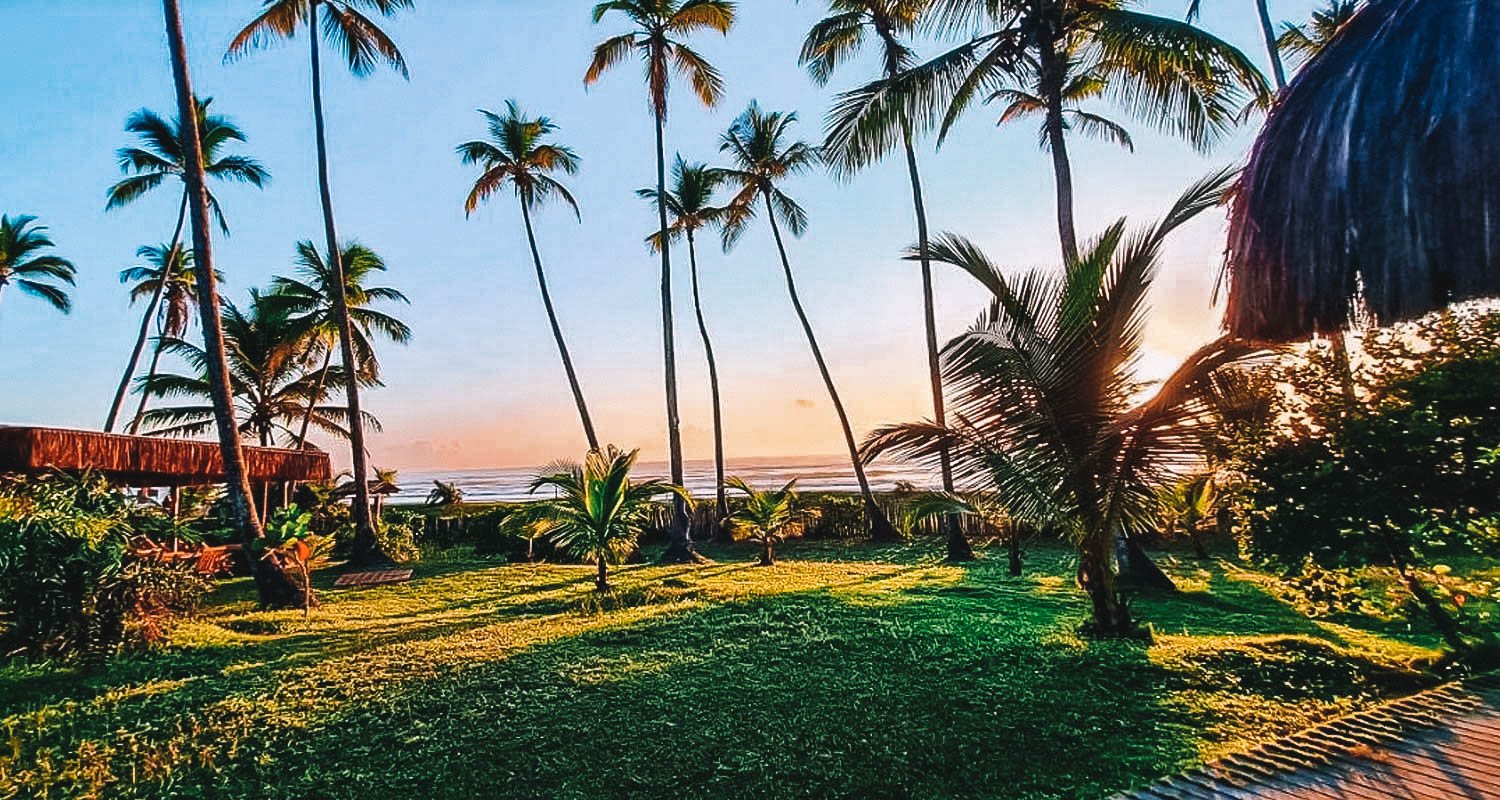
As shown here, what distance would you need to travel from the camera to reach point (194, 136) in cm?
821

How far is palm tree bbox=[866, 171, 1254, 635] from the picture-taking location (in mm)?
4871

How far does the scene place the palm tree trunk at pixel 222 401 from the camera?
812 centimetres

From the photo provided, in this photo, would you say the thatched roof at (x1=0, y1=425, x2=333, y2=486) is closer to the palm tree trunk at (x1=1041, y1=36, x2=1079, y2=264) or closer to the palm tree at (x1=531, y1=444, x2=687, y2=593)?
the palm tree at (x1=531, y1=444, x2=687, y2=593)

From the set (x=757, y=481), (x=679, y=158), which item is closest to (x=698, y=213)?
(x=679, y=158)

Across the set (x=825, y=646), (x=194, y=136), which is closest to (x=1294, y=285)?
(x=825, y=646)

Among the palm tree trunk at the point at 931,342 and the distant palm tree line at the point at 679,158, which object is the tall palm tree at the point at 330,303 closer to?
the distant palm tree line at the point at 679,158

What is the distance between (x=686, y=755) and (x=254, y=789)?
2031mm

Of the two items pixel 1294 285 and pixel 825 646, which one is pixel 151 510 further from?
pixel 1294 285

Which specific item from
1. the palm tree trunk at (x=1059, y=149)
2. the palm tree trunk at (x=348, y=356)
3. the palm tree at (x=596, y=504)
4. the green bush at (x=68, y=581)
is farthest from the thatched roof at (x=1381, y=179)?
the palm tree trunk at (x=348, y=356)

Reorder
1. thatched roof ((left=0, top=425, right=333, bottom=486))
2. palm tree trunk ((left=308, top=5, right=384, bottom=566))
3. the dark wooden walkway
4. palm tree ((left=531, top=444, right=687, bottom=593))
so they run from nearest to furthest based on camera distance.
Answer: the dark wooden walkway
thatched roof ((left=0, top=425, right=333, bottom=486))
palm tree ((left=531, top=444, right=687, bottom=593))
palm tree trunk ((left=308, top=5, right=384, bottom=566))

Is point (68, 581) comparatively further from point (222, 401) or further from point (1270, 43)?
point (1270, 43)

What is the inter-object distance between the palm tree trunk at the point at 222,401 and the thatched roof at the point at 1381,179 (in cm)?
983

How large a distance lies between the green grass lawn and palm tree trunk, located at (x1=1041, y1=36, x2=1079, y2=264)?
4.74m

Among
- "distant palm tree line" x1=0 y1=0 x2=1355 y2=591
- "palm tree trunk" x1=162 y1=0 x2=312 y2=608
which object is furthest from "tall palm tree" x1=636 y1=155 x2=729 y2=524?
"palm tree trunk" x1=162 y1=0 x2=312 y2=608
